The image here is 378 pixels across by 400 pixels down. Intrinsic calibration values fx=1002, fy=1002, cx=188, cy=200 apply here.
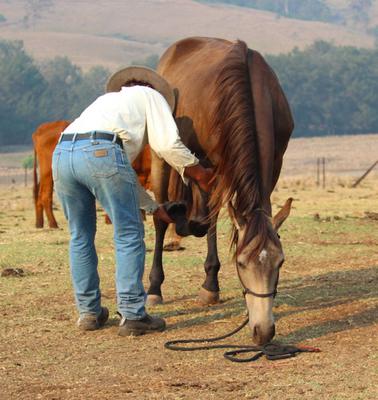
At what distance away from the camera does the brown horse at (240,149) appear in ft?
19.9

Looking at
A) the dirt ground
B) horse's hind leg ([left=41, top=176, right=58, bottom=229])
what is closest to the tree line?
horse's hind leg ([left=41, top=176, right=58, bottom=229])

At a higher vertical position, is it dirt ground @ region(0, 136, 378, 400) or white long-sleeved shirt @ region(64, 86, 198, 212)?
white long-sleeved shirt @ region(64, 86, 198, 212)

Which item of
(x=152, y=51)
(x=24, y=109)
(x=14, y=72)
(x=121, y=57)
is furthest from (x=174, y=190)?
(x=152, y=51)

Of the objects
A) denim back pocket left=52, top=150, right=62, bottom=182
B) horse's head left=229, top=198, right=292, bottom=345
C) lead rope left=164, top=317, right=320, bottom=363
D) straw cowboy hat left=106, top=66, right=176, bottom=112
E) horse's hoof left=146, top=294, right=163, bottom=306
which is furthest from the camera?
horse's hoof left=146, top=294, right=163, bottom=306

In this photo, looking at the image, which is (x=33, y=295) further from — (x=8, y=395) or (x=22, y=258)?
(x=8, y=395)

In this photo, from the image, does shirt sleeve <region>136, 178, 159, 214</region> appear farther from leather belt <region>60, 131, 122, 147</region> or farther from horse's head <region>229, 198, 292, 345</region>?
horse's head <region>229, 198, 292, 345</region>

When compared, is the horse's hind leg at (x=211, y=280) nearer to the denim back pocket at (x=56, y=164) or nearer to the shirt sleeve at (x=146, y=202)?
the shirt sleeve at (x=146, y=202)

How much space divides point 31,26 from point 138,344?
17481 cm

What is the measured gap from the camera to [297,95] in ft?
257

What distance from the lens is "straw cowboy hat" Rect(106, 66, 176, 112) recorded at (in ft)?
25.2

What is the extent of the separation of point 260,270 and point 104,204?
1.20 metres

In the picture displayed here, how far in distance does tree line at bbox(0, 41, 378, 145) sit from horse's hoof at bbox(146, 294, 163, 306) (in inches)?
2524

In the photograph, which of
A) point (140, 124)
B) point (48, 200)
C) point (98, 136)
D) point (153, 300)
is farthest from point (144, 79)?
point (48, 200)

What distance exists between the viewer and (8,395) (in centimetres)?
529
